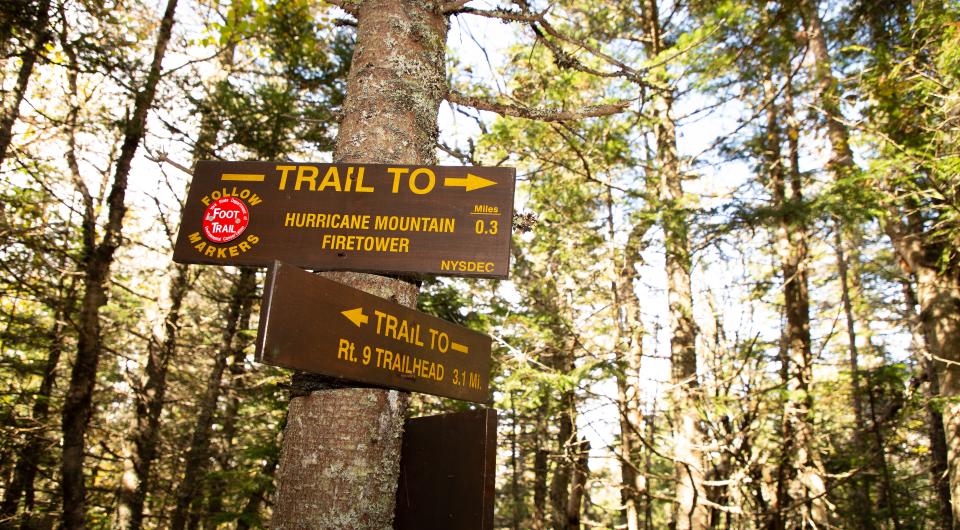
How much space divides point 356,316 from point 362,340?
93 millimetres

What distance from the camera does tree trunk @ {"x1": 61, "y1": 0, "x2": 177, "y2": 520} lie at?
23.6 ft

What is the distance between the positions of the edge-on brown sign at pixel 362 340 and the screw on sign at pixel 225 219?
737 mm

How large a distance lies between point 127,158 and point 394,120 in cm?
675

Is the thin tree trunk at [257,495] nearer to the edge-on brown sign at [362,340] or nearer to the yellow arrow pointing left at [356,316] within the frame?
the edge-on brown sign at [362,340]

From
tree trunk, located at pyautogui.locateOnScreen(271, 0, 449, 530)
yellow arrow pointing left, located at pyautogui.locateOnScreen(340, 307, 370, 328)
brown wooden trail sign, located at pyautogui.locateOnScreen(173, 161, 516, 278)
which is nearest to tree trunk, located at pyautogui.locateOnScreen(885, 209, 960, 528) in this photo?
tree trunk, located at pyautogui.locateOnScreen(271, 0, 449, 530)

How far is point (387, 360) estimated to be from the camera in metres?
2.28

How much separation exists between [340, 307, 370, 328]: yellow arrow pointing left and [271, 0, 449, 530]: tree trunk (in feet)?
1.29

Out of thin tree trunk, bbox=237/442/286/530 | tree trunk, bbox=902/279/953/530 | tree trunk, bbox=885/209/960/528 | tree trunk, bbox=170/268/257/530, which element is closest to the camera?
tree trunk, bbox=885/209/960/528

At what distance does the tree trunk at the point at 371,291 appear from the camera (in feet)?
7.52

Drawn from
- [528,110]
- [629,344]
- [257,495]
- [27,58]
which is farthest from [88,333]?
[629,344]

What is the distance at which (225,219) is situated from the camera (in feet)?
8.54

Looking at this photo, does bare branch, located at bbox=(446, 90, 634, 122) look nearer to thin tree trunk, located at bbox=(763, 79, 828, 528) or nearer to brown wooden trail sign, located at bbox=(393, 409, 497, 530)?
brown wooden trail sign, located at bbox=(393, 409, 497, 530)

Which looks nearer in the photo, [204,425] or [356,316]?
[356,316]

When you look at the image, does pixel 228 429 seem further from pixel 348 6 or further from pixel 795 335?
pixel 348 6
